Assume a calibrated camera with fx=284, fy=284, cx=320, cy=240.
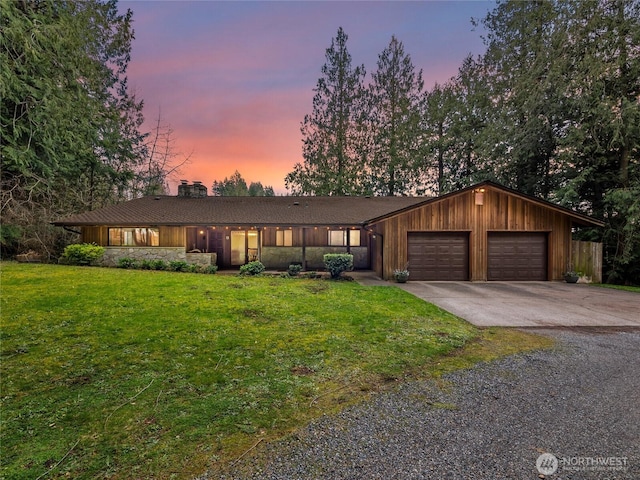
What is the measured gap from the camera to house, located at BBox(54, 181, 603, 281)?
470 inches

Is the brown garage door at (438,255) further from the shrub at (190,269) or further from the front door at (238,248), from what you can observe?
the shrub at (190,269)

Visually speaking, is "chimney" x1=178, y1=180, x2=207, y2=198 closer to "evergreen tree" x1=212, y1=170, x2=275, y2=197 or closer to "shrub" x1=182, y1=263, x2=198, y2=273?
"shrub" x1=182, y1=263, x2=198, y2=273

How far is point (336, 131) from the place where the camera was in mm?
23484

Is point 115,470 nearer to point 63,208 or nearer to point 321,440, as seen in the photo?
point 321,440

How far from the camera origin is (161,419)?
8.60 ft

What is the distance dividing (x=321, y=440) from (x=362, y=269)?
13.0 m

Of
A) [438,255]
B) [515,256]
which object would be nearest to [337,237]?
[438,255]

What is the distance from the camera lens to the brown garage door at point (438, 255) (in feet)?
39.7

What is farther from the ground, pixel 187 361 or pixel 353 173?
pixel 353 173

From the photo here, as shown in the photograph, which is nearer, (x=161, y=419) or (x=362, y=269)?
(x=161, y=419)

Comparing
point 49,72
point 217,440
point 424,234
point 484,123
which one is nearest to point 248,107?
point 49,72

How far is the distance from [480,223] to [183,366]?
39.6 feet

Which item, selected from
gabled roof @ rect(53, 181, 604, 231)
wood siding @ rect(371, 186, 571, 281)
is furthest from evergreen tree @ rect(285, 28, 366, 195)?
wood siding @ rect(371, 186, 571, 281)

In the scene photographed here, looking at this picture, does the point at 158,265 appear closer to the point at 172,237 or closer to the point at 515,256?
the point at 172,237
